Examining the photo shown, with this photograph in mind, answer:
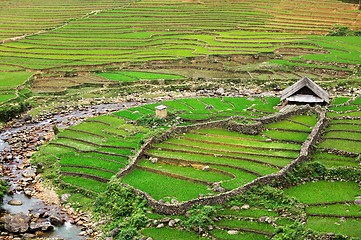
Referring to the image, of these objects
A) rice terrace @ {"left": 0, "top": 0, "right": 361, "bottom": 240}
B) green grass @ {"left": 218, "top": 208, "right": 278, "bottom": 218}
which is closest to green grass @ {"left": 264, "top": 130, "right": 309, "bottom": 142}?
rice terrace @ {"left": 0, "top": 0, "right": 361, "bottom": 240}

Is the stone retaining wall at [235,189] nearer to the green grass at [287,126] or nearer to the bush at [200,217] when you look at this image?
the green grass at [287,126]

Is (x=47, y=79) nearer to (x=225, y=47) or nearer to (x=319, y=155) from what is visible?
(x=225, y=47)

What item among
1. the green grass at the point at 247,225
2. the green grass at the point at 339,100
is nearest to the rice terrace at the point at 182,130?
the green grass at the point at 247,225

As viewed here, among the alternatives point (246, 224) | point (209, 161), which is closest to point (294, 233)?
point (246, 224)

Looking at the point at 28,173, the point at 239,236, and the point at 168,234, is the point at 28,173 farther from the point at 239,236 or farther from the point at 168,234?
the point at 239,236

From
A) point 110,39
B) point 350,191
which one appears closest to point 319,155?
point 350,191

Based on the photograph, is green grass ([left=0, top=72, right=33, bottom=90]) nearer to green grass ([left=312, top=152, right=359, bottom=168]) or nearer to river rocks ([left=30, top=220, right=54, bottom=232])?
river rocks ([left=30, top=220, right=54, bottom=232])
